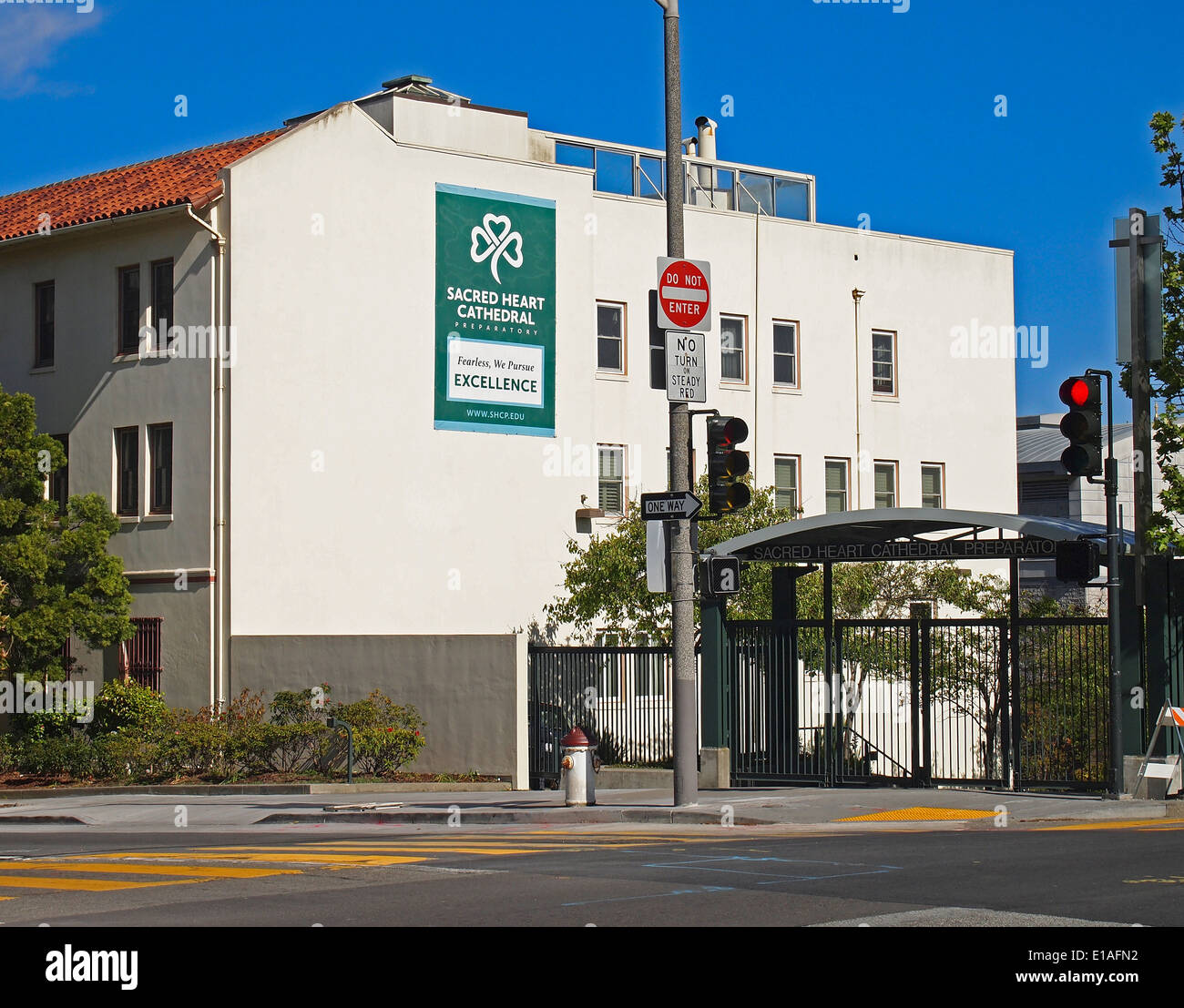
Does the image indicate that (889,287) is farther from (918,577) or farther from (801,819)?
(801,819)

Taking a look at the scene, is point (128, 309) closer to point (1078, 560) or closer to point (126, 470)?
point (126, 470)

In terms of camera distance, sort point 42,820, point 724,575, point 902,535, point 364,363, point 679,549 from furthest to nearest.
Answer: point 364,363 < point 902,535 < point 42,820 < point 724,575 < point 679,549

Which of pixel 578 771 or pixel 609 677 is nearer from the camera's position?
pixel 578 771

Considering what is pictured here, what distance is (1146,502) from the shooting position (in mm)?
20125

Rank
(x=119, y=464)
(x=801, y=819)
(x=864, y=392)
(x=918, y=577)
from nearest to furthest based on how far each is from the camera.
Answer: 1. (x=801, y=819)
2. (x=119, y=464)
3. (x=918, y=577)
4. (x=864, y=392)

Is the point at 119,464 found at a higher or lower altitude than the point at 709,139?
lower

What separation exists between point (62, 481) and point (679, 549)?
18.4m

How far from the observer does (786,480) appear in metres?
40.5

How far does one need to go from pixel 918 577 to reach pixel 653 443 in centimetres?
735

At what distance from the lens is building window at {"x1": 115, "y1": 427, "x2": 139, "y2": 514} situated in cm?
3212

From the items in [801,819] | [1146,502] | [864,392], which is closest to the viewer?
[801,819]

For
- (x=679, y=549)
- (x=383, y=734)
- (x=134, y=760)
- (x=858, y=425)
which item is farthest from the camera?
(x=858, y=425)

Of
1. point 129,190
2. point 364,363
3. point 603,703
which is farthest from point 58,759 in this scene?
point 129,190
